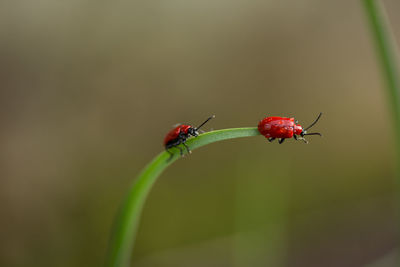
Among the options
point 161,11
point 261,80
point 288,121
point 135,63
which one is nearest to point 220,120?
point 261,80

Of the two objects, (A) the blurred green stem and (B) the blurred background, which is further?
(B) the blurred background

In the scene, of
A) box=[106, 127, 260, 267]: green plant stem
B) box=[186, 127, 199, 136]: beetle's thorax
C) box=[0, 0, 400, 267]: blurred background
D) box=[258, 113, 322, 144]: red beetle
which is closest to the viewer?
box=[106, 127, 260, 267]: green plant stem

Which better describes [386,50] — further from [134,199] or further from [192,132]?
[134,199]

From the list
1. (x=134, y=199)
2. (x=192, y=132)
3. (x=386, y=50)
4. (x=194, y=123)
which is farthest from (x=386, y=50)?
(x=194, y=123)

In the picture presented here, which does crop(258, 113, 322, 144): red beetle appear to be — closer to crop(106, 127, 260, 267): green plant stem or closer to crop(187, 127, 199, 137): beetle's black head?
crop(106, 127, 260, 267): green plant stem

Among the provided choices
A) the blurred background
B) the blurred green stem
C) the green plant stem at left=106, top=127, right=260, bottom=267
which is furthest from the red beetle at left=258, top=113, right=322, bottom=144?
the blurred background

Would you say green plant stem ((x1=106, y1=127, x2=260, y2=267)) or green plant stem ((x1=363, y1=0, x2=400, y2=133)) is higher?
green plant stem ((x1=363, y1=0, x2=400, y2=133))

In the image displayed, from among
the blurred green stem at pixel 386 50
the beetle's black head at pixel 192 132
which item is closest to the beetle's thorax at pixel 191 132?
the beetle's black head at pixel 192 132

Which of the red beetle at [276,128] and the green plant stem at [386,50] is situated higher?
the green plant stem at [386,50]

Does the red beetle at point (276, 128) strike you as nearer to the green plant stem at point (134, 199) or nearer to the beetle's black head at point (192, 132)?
the green plant stem at point (134, 199)
